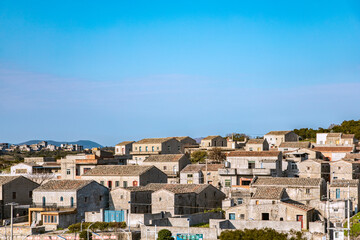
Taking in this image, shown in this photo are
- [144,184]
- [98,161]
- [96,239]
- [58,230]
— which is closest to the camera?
[96,239]

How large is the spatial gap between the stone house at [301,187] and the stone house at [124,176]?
46.0 feet

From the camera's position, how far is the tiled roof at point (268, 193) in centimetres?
4984

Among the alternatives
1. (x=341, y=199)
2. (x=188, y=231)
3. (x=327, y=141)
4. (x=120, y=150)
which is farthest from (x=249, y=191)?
(x=120, y=150)

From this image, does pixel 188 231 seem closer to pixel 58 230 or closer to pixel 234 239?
pixel 234 239

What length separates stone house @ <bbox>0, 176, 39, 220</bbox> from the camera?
59.9 metres

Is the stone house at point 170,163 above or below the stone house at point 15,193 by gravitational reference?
above

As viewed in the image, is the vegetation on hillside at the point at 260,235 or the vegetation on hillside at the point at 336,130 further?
the vegetation on hillside at the point at 336,130

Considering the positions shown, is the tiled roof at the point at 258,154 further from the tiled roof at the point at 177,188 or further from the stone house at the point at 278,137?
the stone house at the point at 278,137

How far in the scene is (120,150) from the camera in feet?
356

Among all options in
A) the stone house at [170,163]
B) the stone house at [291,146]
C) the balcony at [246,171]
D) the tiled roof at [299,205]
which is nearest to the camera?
the tiled roof at [299,205]

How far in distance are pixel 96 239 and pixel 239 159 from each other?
24.9 meters

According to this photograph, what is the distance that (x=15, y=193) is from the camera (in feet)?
203

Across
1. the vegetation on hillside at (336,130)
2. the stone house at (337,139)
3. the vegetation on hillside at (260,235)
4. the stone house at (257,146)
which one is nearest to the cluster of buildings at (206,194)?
the vegetation on hillside at (260,235)

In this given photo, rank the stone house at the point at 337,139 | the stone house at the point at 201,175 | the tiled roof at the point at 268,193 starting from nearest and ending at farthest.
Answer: the tiled roof at the point at 268,193 < the stone house at the point at 201,175 < the stone house at the point at 337,139
